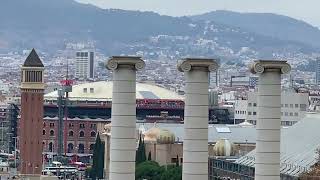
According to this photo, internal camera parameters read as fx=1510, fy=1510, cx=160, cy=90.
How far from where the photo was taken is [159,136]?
75938 millimetres

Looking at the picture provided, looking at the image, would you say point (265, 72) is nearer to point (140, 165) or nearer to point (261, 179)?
point (261, 179)

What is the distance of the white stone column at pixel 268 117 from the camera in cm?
2609

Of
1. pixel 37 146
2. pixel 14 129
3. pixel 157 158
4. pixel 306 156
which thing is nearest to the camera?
pixel 306 156

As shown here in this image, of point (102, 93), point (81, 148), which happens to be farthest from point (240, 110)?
point (81, 148)

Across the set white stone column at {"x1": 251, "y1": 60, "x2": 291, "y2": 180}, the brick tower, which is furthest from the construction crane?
white stone column at {"x1": 251, "y1": 60, "x2": 291, "y2": 180}

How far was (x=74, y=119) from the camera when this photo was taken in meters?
122

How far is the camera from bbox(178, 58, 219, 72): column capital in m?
26.4

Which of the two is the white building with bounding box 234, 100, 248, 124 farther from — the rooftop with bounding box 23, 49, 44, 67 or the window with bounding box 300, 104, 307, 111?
the rooftop with bounding box 23, 49, 44, 67

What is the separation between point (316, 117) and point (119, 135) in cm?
2876

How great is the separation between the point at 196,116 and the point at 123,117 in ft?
4.21

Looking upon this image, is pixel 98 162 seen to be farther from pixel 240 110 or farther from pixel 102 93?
pixel 240 110

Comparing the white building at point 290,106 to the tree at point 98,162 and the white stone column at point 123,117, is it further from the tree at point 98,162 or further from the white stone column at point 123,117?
the white stone column at point 123,117

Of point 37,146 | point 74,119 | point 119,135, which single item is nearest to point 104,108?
point 74,119

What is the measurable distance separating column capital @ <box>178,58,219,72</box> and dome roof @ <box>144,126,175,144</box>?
1873 inches
